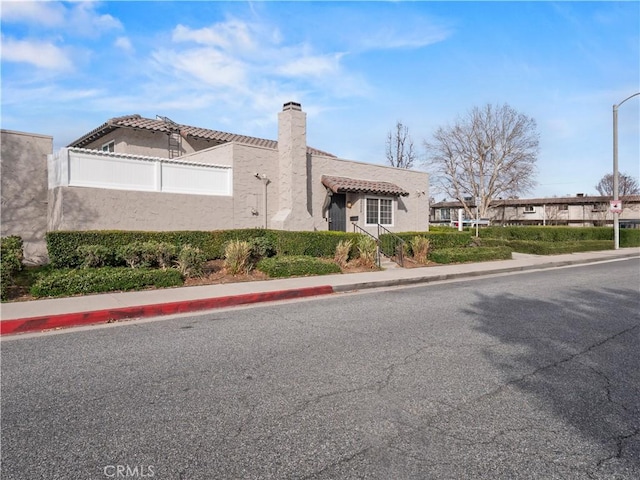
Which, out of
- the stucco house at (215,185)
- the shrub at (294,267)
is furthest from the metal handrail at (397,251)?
the shrub at (294,267)

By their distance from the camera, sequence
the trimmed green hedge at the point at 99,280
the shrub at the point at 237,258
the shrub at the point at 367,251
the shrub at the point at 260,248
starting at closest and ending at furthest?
1. the trimmed green hedge at the point at 99,280
2. the shrub at the point at 237,258
3. the shrub at the point at 260,248
4. the shrub at the point at 367,251

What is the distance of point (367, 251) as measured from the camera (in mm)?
15016

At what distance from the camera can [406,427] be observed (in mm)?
3457

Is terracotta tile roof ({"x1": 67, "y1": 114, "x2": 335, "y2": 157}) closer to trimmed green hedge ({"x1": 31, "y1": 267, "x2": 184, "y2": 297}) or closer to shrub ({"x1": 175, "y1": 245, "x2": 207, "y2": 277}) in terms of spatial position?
shrub ({"x1": 175, "y1": 245, "x2": 207, "y2": 277})

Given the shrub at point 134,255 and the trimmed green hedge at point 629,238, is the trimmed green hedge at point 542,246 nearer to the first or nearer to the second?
the trimmed green hedge at point 629,238

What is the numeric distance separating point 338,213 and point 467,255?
5849 millimetres

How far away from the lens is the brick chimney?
17141 mm

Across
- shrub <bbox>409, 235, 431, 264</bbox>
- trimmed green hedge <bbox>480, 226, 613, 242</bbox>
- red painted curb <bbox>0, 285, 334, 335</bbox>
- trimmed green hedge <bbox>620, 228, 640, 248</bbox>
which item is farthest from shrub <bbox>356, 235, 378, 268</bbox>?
trimmed green hedge <bbox>620, 228, 640, 248</bbox>

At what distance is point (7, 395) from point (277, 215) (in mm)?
13383

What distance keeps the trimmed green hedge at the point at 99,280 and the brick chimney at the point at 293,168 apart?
23.2 feet

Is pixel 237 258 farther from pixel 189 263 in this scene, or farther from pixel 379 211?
pixel 379 211

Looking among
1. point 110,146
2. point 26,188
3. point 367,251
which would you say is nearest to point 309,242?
point 367,251

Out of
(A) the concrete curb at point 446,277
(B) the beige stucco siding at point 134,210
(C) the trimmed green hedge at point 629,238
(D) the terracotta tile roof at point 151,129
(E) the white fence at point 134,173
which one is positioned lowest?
(A) the concrete curb at point 446,277

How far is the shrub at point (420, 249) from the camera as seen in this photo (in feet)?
56.1
